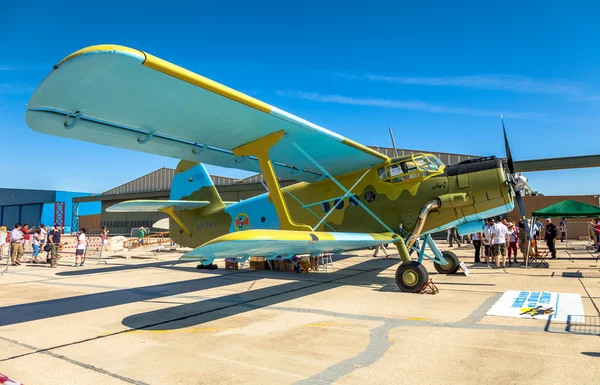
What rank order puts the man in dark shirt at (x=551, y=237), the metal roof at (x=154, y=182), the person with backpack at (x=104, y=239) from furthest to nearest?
the metal roof at (x=154, y=182), the person with backpack at (x=104, y=239), the man in dark shirt at (x=551, y=237)

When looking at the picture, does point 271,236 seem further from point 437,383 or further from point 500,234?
point 500,234

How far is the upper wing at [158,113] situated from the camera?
479 cm

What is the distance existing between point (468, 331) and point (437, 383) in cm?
192

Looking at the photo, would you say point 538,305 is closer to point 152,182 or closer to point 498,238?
point 498,238

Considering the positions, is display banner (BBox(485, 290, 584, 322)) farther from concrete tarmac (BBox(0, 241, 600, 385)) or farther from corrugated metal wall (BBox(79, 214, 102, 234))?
corrugated metal wall (BBox(79, 214, 102, 234))

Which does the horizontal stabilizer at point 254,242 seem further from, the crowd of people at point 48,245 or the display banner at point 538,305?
the crowd of people at point 48,245

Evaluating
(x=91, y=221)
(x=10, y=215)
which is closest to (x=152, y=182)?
(x=91, y=221)

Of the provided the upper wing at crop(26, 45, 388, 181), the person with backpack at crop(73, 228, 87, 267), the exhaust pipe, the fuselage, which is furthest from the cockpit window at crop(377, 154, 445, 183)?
the person with backpack at crop(73, 228, 87, 267)

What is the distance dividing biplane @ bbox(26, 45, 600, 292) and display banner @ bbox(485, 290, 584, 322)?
1.58m

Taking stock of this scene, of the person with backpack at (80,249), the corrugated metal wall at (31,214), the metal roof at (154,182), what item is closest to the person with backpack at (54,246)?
the person with backpack at (80,249)

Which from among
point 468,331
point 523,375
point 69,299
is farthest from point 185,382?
point 69,299

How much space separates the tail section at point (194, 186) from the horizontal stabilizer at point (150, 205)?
0.30 metres

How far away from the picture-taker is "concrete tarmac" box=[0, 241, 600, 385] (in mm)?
3564

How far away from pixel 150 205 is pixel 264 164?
5240 millimetres
